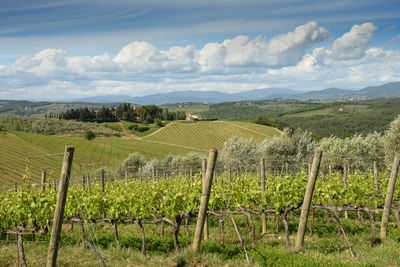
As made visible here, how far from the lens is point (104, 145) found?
253 ft

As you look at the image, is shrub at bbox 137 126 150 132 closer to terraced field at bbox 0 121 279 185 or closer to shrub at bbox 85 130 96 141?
terraced field at bbox 0 121 279 185

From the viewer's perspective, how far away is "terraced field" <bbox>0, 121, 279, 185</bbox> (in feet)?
171

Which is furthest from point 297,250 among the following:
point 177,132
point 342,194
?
point 177,132

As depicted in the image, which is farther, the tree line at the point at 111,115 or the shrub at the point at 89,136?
the tree line at the point at 111,115

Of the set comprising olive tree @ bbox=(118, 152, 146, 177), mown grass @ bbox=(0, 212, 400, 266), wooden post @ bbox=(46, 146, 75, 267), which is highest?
wooden post @ bbox=(46, 146, 75, 267)

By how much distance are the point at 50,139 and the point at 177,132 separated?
1538 inches

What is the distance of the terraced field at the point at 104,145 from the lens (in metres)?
52.2

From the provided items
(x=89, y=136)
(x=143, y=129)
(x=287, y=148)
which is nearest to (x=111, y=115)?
(x=143, y=129)

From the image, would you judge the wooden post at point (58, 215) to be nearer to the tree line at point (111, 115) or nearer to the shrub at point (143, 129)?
the shrub at point (143, 129)

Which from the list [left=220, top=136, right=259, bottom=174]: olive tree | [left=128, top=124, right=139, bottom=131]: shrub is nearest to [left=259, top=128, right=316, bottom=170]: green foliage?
[left=220, top=136, right=259, bottom=174]: olive tree

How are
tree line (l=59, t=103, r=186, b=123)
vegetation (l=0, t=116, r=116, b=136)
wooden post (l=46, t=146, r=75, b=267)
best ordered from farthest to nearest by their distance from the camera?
tree line (l=59, t=103, r=186, b=123) < vegetation (l=0, t=116, r=116, b=136) < wooden post (l=46, t=146, r=75, b=267)

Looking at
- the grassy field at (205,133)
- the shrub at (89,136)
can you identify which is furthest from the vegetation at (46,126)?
the grassy field at (205,133)

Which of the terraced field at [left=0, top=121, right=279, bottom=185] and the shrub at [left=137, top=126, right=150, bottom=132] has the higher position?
the shrub at [left=137, top=126, right=150, bottom=132]

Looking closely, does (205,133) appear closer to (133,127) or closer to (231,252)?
(133,127)
